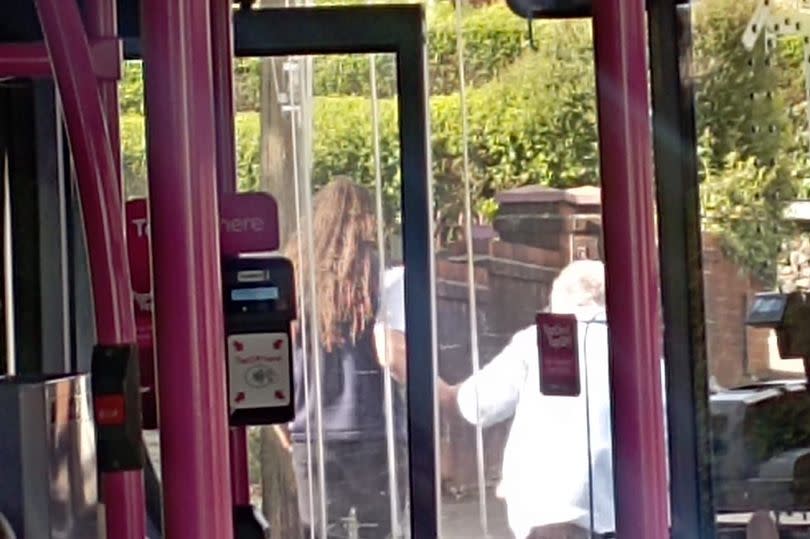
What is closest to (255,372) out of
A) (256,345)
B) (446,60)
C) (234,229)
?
(256,345)

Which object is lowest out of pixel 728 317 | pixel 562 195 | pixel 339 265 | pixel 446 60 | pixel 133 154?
pixel 728 317

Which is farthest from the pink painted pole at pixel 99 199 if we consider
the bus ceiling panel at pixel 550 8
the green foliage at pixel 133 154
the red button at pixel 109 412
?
the bus ceiling panel at pixel 550 8

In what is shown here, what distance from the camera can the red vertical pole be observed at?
188cm

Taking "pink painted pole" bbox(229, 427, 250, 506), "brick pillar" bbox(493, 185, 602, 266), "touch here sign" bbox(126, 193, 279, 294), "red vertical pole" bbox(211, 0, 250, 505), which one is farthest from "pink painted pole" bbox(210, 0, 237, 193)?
"brick pillar" bbox(493, 185, 602, 266)

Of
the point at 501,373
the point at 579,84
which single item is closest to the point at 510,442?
the point at 501,373

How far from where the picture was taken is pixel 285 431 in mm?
2904

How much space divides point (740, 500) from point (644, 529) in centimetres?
122

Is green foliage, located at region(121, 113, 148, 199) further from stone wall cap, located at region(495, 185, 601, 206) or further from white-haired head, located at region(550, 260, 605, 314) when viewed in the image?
white-haired head, located at region(550, 260, 605, 314)

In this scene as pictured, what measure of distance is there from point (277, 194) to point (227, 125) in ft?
2.74

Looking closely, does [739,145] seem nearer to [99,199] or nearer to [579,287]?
[579,287]

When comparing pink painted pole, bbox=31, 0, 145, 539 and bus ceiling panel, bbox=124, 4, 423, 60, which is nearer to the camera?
pink painted pole, bbox=31, 0, 145, 539

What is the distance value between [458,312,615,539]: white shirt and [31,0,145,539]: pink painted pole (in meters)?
1.50

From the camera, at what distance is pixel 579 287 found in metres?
2.81

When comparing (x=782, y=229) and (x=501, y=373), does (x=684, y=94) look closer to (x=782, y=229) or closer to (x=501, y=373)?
(x=782, y=229)
